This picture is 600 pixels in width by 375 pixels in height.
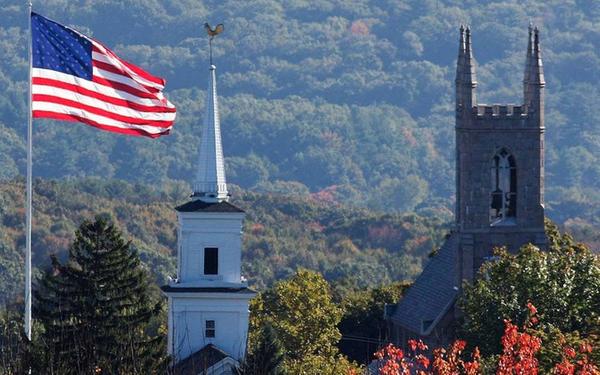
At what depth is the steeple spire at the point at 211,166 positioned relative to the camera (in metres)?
88.8

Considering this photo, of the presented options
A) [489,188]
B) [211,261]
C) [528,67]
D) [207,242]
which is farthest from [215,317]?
[528,67]

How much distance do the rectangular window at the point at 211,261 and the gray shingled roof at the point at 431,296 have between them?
1278 centimetres

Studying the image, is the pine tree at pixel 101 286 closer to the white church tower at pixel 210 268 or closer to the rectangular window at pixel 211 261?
the white church tower at pixel 210 268

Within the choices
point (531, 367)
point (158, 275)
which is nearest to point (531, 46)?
point (531, 367)

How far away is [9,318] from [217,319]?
61.2 feet

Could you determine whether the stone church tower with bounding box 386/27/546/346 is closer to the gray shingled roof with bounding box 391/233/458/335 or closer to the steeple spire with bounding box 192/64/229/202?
the gray shingled roof with bounding box 391/233/458/335

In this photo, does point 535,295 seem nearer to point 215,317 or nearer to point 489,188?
point 215,317

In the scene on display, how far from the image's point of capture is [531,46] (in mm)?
104688

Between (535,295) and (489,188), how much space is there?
22.2 m

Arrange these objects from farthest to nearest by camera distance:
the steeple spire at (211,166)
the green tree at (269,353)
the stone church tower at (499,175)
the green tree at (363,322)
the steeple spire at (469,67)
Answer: the green tree at (363,322), the steeple spire at (469,67), the stone church tower at (499,175), the steeple spire at (211,166), the green tree at (269,353)

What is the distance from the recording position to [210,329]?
85.8 metres

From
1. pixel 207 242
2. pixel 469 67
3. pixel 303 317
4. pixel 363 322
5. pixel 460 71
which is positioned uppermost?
pixel 469 67

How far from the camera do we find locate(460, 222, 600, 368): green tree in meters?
79.7

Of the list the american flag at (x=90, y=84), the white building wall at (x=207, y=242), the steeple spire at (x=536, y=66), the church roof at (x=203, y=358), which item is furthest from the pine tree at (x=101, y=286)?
the steeple spire at (x=536, y=66)
